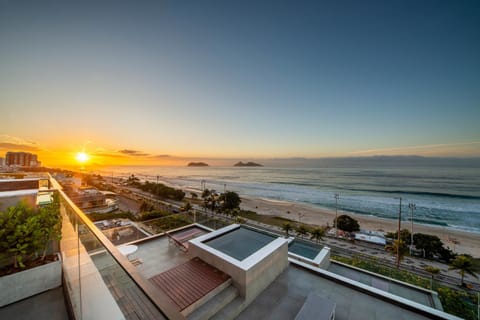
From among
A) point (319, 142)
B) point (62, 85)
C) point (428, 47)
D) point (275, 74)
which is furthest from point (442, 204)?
point (62, 85)

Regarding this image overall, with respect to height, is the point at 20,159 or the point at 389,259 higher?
the point at 20,159

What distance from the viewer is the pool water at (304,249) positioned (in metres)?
8.03

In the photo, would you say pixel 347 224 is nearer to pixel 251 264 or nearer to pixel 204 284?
pixel 251 264

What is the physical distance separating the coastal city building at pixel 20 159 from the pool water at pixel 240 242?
71.2 ft

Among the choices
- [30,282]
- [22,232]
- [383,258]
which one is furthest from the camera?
[383,258]

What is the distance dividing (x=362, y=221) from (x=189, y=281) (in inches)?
1222

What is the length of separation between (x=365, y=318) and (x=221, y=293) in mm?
3531

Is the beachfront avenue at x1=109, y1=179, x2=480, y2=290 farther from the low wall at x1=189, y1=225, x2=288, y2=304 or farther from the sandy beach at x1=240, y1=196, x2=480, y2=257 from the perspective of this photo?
the low wall at x1=189, y1=225, x2=288, y2=304

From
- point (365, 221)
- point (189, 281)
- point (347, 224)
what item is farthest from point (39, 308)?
point (365, 221)

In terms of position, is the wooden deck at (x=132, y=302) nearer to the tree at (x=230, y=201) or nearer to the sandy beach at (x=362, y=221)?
the tree at (x=230, y=201)

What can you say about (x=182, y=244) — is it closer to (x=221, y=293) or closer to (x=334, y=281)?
(x=221, y=293)

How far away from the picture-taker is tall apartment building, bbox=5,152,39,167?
16.4 meters

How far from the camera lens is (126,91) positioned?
1104 centimetres

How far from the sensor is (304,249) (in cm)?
863
